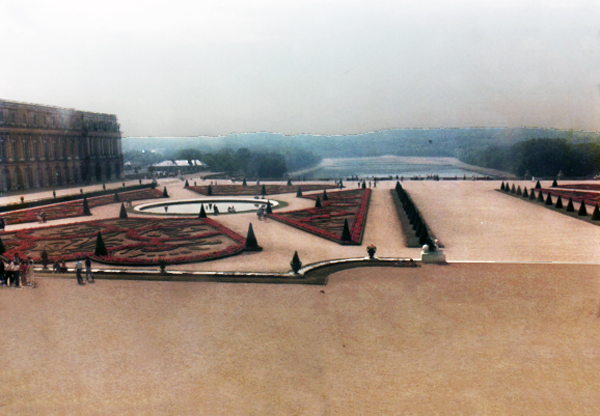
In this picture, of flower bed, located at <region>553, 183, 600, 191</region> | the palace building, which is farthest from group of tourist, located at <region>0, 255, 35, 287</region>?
flower bed, located at <region>553, 183, 600, 191</region>

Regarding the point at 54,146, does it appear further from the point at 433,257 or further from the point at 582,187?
the point at 582,187

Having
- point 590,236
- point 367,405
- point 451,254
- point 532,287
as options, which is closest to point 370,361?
point 367,405

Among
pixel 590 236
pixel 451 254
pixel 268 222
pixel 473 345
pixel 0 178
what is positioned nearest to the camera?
pixel 473 345

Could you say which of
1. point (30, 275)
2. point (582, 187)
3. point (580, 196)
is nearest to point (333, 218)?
point (30, 275)

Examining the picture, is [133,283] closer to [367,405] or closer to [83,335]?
[83,335]

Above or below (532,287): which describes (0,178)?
above

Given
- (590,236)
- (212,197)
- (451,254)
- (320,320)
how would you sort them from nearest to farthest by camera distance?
(320,320) → (451,254) → (590,236) → (212,197)

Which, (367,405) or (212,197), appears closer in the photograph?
(367,405)

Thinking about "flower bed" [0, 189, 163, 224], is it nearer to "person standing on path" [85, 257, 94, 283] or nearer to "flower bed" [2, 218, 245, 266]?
"flower bed" [2, 218, 245, 266]
